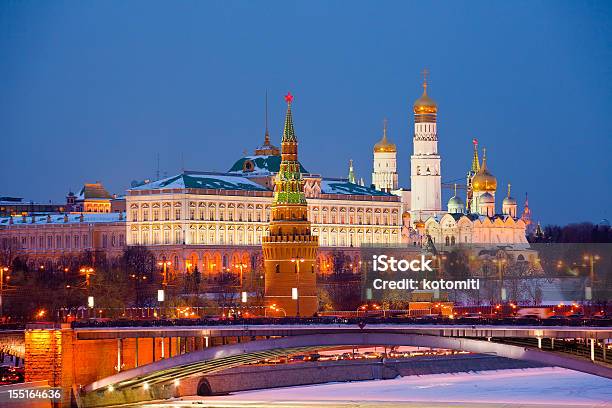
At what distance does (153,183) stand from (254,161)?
12.0 meters

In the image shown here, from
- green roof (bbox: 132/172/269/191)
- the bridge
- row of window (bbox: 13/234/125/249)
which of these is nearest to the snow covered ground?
the bridge

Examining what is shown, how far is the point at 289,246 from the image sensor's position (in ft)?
397

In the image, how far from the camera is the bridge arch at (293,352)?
248 feet

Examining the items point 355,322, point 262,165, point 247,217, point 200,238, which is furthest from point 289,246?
point 262,165

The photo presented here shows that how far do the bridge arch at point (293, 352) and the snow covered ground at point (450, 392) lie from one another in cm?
429

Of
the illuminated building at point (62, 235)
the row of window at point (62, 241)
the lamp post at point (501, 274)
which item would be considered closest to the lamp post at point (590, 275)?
the lamp post at point (501, 274)

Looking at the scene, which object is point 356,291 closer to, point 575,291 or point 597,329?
point 575,291

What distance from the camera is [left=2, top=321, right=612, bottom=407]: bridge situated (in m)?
76.4

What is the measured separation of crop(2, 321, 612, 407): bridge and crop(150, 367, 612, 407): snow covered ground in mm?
3372

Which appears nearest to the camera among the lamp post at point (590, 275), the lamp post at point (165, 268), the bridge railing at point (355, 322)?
the bridge railing at point (355, 322)

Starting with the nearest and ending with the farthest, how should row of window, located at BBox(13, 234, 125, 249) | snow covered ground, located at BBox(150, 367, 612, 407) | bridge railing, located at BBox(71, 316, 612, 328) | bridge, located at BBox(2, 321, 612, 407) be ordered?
bridge, located at BBox(2, 321, 612, 407) < bridge railing, located at BBox(71, 316, 612, 328) < snow covered ground, located at BBox(150, 367, 612, 407) < row of window, located at BBox(13, 234, 125, 249)

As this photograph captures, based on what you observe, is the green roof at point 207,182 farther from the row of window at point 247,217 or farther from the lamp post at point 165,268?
the lamp post at point 165,268

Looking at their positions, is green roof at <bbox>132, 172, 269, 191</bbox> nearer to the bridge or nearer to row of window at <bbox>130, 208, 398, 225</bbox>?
row of window at <bbox>130, 208, 398, 225</bbox>

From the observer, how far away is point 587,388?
9619 centimetres
